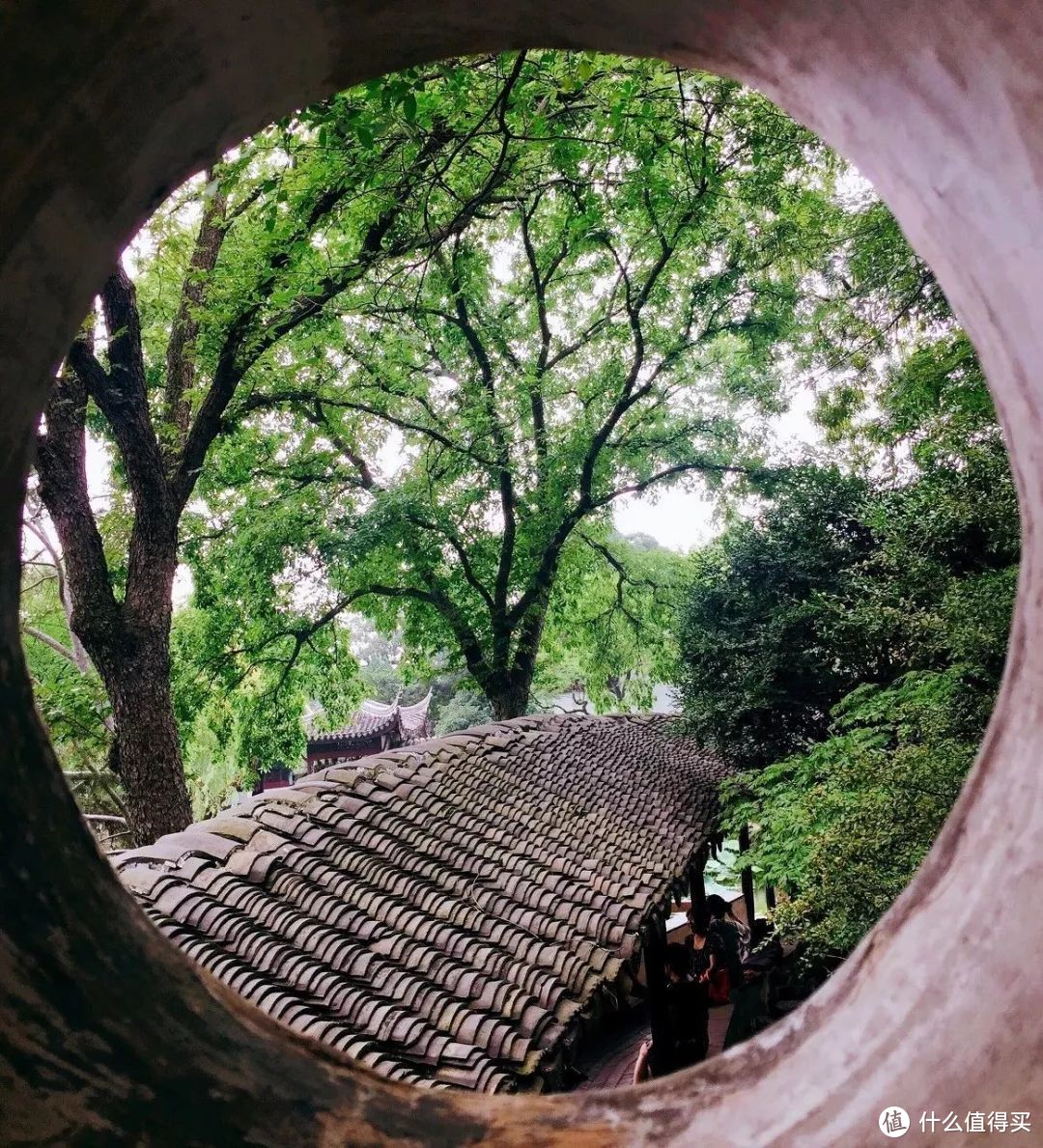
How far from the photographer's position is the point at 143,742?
706 centimetres

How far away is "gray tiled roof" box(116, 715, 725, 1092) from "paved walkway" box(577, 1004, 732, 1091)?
1871 millimetres

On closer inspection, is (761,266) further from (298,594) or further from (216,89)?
(216,89)

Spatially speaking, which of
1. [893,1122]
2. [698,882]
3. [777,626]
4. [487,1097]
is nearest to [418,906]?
[487,1097]

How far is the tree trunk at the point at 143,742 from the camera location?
7027 mm

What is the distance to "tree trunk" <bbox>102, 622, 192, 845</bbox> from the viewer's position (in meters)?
7.03

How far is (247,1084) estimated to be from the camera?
4.43ft

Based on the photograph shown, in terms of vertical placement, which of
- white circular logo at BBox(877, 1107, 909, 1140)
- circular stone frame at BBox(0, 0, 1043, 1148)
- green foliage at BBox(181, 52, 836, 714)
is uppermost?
green foliage at BBox(181, 52, 836, 714)

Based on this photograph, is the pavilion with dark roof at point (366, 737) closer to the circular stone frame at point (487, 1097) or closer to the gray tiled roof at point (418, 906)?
the gray tiled roof at point (418, 906)

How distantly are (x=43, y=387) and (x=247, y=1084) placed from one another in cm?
117

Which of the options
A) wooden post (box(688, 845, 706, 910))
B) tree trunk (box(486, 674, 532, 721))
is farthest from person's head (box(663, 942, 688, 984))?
tree trunk (box(486, 674, 532, 721))

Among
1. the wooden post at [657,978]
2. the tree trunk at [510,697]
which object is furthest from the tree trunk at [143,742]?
the tree trunk at [510,697]

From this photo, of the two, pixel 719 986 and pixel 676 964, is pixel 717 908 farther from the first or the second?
pixel 676 964

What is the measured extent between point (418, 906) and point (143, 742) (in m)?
3.99

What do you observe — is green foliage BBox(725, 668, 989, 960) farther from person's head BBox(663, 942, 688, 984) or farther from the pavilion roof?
the pavilion roof
